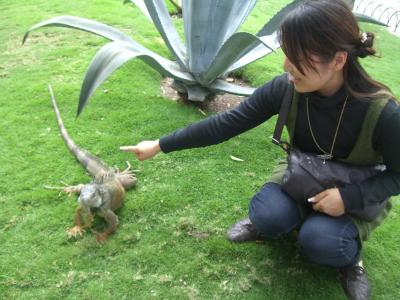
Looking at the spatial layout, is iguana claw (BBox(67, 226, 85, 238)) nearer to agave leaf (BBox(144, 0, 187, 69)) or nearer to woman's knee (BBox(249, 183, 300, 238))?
woman's knee (BBox(249, 183, 300, 238))

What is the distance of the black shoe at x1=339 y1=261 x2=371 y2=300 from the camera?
6.37 ft

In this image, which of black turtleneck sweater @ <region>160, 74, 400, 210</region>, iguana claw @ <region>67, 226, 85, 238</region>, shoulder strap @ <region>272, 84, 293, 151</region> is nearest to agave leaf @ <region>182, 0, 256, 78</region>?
black turtleneck sweater @ <region>160, 74, 400, 210</region>

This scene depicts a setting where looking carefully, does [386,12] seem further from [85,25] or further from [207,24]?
[85,25]

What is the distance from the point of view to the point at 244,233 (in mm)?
2221

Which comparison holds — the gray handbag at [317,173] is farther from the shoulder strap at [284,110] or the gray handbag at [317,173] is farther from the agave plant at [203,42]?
the agave plant at [203,42]

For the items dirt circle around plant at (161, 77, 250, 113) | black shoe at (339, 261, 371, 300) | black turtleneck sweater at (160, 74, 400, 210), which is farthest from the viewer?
dirt circle around plant at (161, 77, 250, 113)

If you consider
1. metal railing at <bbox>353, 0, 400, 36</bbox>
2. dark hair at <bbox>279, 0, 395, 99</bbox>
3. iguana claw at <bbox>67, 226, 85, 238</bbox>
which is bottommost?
iguana claw at <bbox>67, 226, 85, 238</bbox>

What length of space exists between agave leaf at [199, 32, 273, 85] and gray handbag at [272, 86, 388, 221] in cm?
66

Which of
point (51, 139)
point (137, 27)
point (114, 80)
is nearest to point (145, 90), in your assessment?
point (114, 80)

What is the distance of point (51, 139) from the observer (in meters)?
2.86

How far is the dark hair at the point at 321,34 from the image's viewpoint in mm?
1479

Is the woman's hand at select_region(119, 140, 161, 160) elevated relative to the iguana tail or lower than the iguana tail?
elevated

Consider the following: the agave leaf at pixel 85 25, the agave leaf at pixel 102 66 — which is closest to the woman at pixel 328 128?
the agave leaf at pixel 102 66

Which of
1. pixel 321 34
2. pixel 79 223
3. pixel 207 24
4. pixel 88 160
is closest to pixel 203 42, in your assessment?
pixel 207 24
